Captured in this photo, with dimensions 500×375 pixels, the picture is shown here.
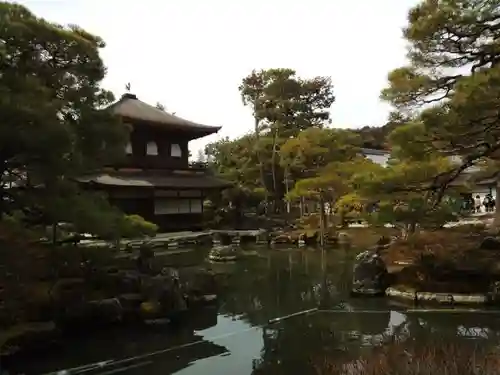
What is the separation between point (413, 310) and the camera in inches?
394

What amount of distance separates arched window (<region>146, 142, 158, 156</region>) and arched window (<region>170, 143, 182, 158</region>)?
103 centimetres

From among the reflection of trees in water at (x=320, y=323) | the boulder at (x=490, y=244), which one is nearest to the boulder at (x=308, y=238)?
the reflection of trees in water at (x=320, y=323)

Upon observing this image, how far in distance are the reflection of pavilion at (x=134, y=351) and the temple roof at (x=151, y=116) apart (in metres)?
15.8

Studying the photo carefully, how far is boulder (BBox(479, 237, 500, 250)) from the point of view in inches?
436

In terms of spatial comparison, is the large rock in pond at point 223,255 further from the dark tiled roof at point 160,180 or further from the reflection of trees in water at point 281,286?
the dark tiled roof at point 160,180

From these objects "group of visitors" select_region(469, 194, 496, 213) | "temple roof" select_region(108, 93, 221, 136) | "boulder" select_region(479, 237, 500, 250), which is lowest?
"boulder" select_region(479, 237, 500, 250)

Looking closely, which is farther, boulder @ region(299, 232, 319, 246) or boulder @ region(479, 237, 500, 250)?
boulder @ region(299, 232, 319, 246)

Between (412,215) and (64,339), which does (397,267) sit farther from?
(64,339)

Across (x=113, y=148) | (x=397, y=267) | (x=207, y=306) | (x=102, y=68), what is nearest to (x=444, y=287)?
(x=397, y=267)

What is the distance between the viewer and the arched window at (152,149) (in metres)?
25.3

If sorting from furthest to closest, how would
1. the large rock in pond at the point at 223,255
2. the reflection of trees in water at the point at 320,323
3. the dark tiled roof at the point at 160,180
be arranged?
the dark tiled roof at the point at 160,180, the large rock in pond at the point at 223,255, the reflection of trees in water at the point at 320,323

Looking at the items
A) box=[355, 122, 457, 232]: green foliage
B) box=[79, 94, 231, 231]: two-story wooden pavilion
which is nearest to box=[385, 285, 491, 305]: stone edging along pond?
box=[355, 122, 457, 232]: green foliage

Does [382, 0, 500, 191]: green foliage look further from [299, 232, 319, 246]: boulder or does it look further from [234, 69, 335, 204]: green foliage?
[234, 69, 335, 204]: green foliage

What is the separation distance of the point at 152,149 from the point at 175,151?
1.50 metres
